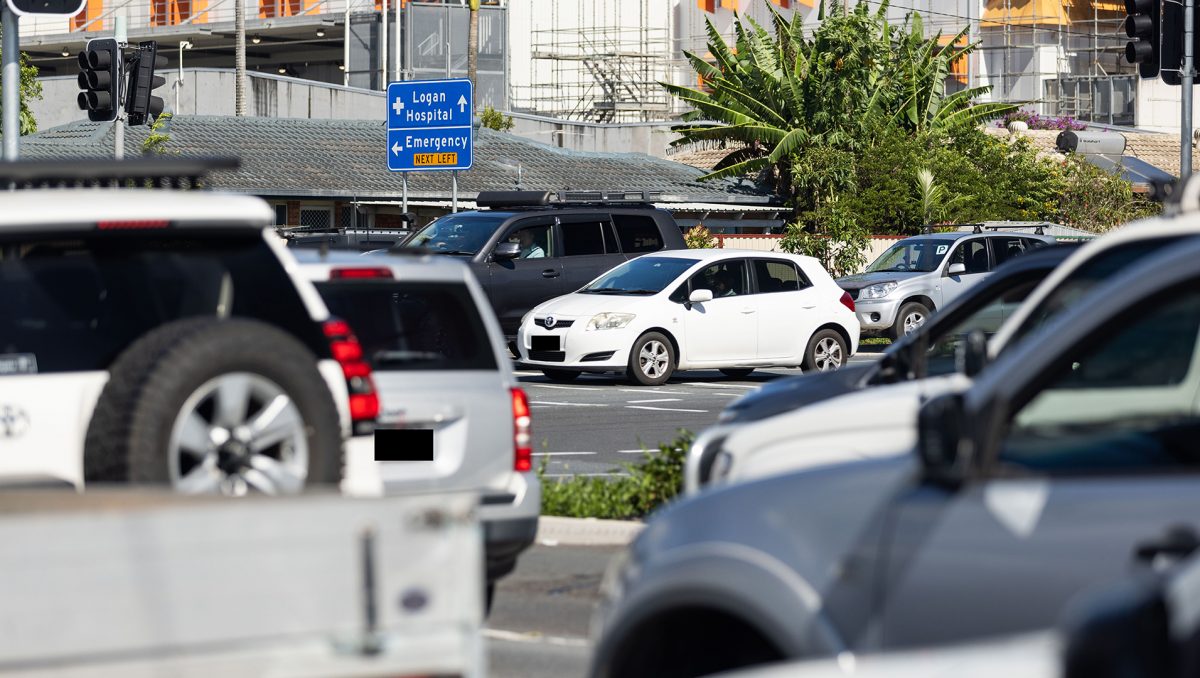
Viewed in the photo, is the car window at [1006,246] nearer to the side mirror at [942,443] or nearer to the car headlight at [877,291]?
the car headlight at [877,291]

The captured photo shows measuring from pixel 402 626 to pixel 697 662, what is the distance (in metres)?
1.08

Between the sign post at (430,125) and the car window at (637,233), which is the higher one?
the sign post at (430,125)

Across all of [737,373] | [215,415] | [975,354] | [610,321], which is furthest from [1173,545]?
[737,373]

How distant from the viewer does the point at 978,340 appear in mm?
7141

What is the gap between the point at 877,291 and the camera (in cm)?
2756

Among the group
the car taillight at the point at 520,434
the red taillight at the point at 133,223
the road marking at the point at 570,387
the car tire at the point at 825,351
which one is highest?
→ the red taillight at the point at 133,223

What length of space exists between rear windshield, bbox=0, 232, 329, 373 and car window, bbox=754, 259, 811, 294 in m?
15.6

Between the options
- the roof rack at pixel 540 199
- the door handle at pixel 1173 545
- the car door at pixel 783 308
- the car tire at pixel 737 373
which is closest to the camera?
the door handle at pixel 1173 545

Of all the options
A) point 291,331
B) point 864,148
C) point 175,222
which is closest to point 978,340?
point 291,331

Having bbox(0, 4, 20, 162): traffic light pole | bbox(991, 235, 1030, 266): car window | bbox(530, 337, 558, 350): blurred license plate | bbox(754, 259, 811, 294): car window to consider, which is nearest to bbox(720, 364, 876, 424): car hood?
bbox(0, 4, 20, 162): traffic light pole

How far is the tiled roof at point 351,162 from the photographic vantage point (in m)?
36.5

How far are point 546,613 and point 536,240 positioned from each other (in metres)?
15.8

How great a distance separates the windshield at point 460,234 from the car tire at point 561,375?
225 centimetres

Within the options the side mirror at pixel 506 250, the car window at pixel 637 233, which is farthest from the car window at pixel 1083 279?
the car window at pixel 637 233
